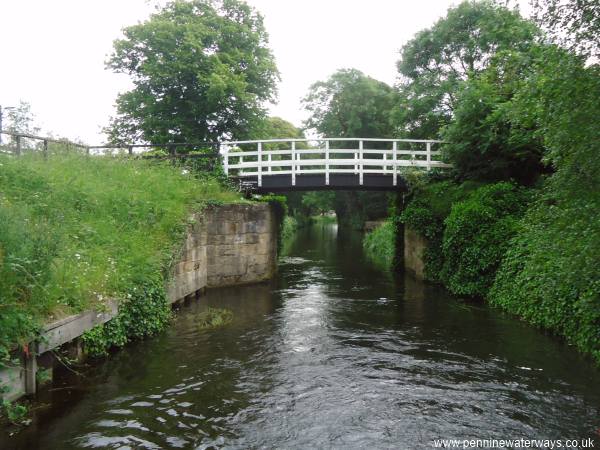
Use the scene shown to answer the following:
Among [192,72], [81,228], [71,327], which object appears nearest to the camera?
[71,327]

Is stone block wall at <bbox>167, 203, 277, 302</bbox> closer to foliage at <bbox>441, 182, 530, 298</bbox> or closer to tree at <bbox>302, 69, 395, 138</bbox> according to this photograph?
foliage at <bbox>441, 182, 530, 298</bbox>

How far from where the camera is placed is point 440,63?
83.1ft

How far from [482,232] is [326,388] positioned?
767 centimetres

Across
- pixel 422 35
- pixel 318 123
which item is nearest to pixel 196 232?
pixel 422 35

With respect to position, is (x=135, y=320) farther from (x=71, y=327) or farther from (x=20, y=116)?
(x=20, y=116)

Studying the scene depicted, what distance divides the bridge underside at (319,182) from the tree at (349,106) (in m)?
19.0

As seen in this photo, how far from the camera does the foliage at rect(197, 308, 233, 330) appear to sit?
10156mm

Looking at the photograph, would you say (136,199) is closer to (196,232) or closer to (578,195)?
(196,232)

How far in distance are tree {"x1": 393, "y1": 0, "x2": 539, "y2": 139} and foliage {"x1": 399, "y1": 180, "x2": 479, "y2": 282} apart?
8294 millimetres

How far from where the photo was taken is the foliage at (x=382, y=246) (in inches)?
902

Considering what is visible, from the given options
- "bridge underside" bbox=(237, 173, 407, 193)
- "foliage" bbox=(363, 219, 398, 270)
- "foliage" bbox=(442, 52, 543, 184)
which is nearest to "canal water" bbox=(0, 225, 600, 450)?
"foliage" bbox=(442, 52, 543, 184)

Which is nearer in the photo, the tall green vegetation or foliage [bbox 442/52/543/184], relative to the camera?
the tall green vegetation

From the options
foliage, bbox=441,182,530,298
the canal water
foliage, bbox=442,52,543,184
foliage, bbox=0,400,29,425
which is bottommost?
the canal water

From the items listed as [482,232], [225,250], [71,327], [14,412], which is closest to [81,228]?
[71,327]
